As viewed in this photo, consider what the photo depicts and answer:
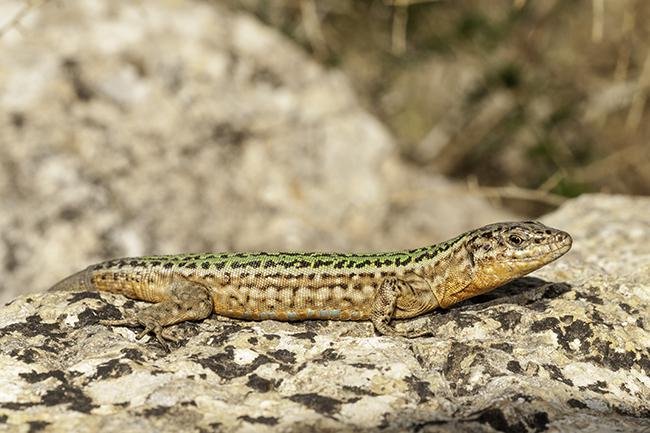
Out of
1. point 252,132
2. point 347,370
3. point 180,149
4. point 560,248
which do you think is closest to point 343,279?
point 347,370

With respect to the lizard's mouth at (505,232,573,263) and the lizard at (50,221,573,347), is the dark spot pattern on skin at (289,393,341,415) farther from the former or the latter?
the lizard's mouth at (505,232,573,263)

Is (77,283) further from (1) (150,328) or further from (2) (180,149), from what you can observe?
(2) (180,149)

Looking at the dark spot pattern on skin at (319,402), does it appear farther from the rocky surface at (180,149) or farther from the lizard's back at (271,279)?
the rocky surface at (180,149)

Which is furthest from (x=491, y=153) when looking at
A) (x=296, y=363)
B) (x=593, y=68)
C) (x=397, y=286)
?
(x=296, y=363)

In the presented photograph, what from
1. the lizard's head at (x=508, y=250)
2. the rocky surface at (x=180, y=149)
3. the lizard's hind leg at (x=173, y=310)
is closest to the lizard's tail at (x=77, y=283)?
the lizard's hind leg at (x=173, y=310)

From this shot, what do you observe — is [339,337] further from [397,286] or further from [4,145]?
[4,145]
